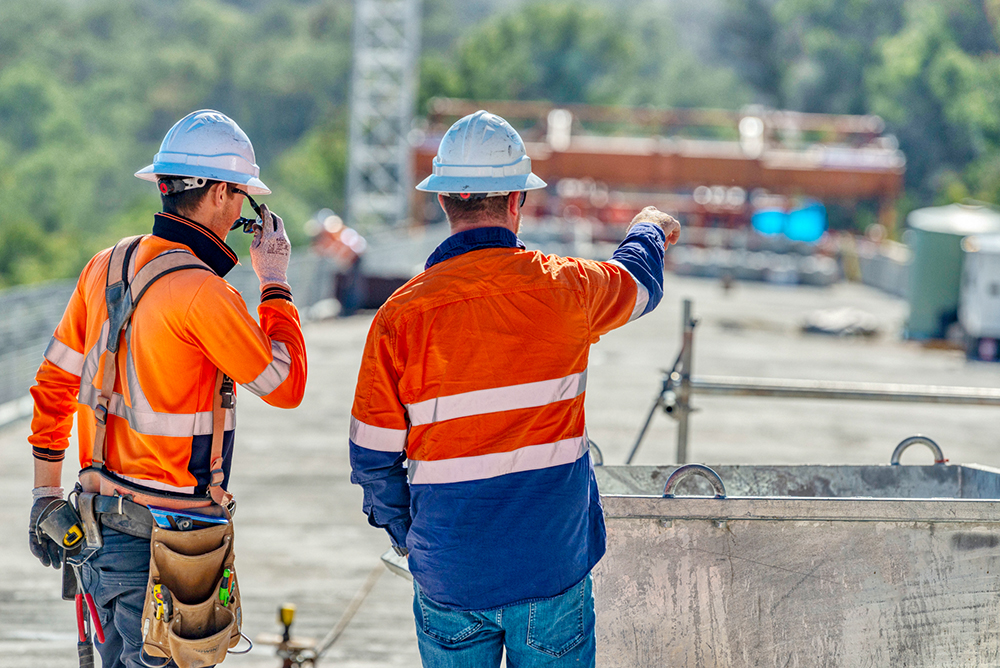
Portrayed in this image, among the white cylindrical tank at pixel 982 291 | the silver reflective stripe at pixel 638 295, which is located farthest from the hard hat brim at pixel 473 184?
the white cylindrical tank at pixel 982 291

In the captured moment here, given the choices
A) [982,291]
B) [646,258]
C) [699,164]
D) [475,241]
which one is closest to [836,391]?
[646,258]

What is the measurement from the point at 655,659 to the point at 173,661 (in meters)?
1.49

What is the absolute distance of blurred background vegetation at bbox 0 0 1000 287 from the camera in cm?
5966

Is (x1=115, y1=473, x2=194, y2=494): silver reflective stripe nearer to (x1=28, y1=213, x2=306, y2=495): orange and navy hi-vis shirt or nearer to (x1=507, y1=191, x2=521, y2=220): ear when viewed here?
(x1=28, y1=213, x2=306, y2=495): orange and navy hi-vis shirt

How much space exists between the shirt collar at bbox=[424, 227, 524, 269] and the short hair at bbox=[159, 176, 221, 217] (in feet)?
2.47

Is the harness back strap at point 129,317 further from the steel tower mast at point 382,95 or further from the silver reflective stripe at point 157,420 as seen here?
the steel tower mast at point 382,95

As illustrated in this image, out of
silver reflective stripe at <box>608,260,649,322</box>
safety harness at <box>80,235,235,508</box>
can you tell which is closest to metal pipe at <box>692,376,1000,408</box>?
silver reflective stripe at <box>608,260,649,322</box>

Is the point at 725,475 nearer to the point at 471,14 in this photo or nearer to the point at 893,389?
the point at 893,389

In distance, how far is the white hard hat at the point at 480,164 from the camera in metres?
2.83

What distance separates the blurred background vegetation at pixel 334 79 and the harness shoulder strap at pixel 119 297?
43034 mm

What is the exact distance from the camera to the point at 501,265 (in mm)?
2762

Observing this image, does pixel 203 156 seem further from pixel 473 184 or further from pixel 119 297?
pixel 473 184

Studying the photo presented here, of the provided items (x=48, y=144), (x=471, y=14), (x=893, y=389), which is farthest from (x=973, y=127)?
(x=471, y=14)

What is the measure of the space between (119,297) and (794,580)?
221 cm
